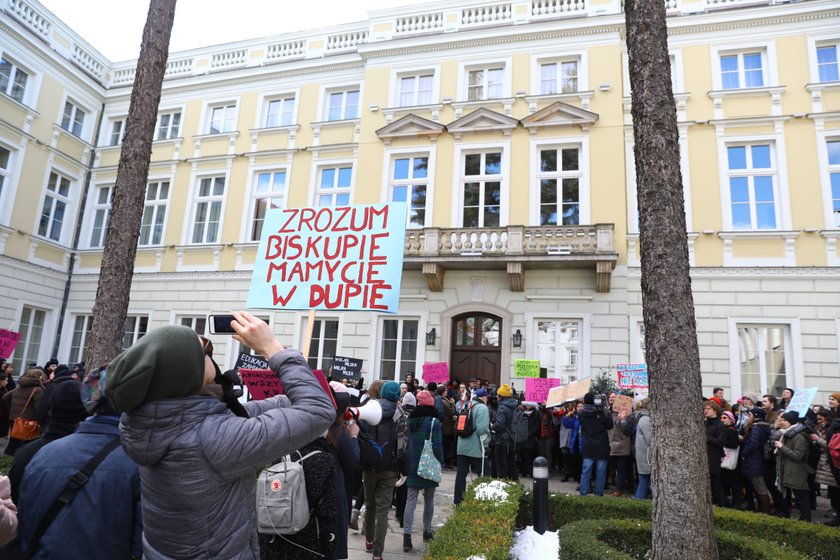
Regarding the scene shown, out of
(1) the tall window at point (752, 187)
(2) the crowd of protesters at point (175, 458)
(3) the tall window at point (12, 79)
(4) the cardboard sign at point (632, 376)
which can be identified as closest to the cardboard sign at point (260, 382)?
(2) the crowd of protesters at point (175, 458)

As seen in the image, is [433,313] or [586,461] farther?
[433,313]

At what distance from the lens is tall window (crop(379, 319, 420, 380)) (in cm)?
1573

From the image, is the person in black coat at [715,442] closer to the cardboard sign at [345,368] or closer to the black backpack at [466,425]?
the black backpack at [466,425]

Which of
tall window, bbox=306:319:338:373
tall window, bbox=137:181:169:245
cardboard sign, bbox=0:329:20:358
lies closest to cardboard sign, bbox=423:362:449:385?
tall window, bbox=306:319:338:373

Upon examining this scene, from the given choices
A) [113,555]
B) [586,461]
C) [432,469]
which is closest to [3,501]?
[113,555]

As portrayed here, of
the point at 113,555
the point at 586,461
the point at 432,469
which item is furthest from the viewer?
the point at 586,461

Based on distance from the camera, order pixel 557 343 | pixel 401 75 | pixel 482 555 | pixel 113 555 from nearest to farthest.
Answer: pixel 113 555, pixel 482 555, pixel 557 343, pixel 401 75

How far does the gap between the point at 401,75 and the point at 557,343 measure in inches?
393

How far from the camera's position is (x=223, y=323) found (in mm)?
2141

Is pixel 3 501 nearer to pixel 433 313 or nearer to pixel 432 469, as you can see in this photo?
pixel 432 469

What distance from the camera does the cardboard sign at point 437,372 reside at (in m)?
14.0

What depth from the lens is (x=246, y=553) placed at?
79.5 inches

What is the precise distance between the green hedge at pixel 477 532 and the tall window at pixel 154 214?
55.4 ft

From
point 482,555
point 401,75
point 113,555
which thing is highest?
point 401,75
